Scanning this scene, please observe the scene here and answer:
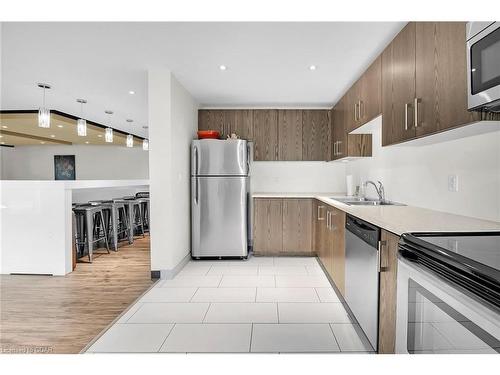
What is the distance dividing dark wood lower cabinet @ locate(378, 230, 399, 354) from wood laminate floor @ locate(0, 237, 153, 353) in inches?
76.7

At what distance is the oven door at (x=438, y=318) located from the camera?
88 centimetres

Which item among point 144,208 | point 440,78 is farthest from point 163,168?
point 144,208

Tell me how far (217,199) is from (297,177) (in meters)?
1.54

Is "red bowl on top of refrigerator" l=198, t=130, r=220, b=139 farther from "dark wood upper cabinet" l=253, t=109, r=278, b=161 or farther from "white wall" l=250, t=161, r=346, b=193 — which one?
"white wall" l=250, t=161, r=346, b=193

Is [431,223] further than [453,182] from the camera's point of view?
No

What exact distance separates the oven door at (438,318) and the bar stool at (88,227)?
401 centimetres

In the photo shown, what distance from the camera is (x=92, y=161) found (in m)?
9.67

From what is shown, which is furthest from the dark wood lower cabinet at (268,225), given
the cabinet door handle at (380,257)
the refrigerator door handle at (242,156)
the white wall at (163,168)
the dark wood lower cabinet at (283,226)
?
the cabinet door handle at (380,257)

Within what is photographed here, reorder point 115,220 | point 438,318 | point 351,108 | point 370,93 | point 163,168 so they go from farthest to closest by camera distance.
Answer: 1. point 115,220
2. point 351,108
3. point 163,168
4. point 370,93
5. point 438,318

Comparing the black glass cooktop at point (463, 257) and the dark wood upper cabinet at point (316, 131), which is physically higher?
the dark wood upper cabinet at point (316, 131)

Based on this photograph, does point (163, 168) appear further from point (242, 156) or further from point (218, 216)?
point (242, 156)

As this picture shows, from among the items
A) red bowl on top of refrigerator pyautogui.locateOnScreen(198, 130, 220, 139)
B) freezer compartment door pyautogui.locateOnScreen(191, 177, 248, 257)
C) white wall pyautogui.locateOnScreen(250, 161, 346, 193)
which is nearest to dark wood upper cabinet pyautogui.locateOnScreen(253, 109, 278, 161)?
white wall pyautogui.locateOnScreen(250, 161, 346, 193)

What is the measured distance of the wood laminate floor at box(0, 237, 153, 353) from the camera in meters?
2.18

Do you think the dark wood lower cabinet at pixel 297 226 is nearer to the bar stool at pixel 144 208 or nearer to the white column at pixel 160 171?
the white column at pixel 160 171
